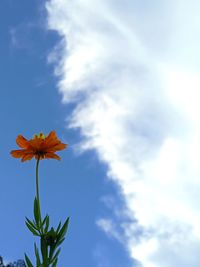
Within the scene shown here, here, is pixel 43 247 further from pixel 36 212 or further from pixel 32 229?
pixel 36 212

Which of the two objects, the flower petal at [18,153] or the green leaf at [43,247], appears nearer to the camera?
the green leaf at [43,247]

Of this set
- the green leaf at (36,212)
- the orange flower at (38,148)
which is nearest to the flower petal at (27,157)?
the orange flower at (38,148)

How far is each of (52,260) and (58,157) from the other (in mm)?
1085

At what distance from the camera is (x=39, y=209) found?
4641mm

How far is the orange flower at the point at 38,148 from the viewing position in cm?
514

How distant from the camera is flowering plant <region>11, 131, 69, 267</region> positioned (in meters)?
4.38

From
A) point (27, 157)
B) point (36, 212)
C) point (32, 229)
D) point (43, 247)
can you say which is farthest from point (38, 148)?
point (43, 247)

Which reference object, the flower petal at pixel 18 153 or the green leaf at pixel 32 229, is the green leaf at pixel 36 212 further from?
the flower petal at pixel 18 153

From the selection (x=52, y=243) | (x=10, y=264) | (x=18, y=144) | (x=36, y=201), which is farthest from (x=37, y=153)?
(x=10, y=264)

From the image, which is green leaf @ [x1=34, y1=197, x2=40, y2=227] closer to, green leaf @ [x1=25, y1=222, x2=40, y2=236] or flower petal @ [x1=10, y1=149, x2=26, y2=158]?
green leaf @ [x1=25, y1=222, x2=40, y2=236]

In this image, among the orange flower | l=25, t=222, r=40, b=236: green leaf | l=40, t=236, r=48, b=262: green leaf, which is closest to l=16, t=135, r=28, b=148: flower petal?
the orange flower

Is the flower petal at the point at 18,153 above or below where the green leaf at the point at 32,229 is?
above

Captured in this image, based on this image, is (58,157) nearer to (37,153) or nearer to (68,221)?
(37,153)

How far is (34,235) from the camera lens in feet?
14.8
